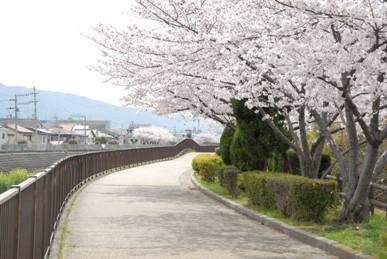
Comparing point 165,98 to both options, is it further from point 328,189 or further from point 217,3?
point 328,189

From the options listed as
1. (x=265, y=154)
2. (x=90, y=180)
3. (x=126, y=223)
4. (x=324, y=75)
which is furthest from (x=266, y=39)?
(x=90, y=180)

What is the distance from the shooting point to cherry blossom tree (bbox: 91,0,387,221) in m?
8.35

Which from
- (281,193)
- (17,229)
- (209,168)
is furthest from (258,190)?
(17,229)

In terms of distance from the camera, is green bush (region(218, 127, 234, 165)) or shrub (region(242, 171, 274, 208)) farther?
green bush (region(218, 127, 234, 165))

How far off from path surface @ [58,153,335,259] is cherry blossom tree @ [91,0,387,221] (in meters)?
2.04

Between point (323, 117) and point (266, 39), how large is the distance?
3.48 m

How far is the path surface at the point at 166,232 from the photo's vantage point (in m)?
8.75

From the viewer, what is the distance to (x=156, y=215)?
13062 mm

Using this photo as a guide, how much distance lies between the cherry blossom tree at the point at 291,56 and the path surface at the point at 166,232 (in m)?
2.04

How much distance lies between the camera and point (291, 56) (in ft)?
30.0

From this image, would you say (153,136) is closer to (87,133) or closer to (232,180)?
(87,133)

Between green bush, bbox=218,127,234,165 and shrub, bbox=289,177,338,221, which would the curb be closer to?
shrub, bbox=289,177,338,221

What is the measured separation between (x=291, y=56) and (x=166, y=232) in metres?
4.03

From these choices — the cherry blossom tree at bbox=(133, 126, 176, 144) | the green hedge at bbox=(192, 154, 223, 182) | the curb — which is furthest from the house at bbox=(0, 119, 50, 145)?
the curb
